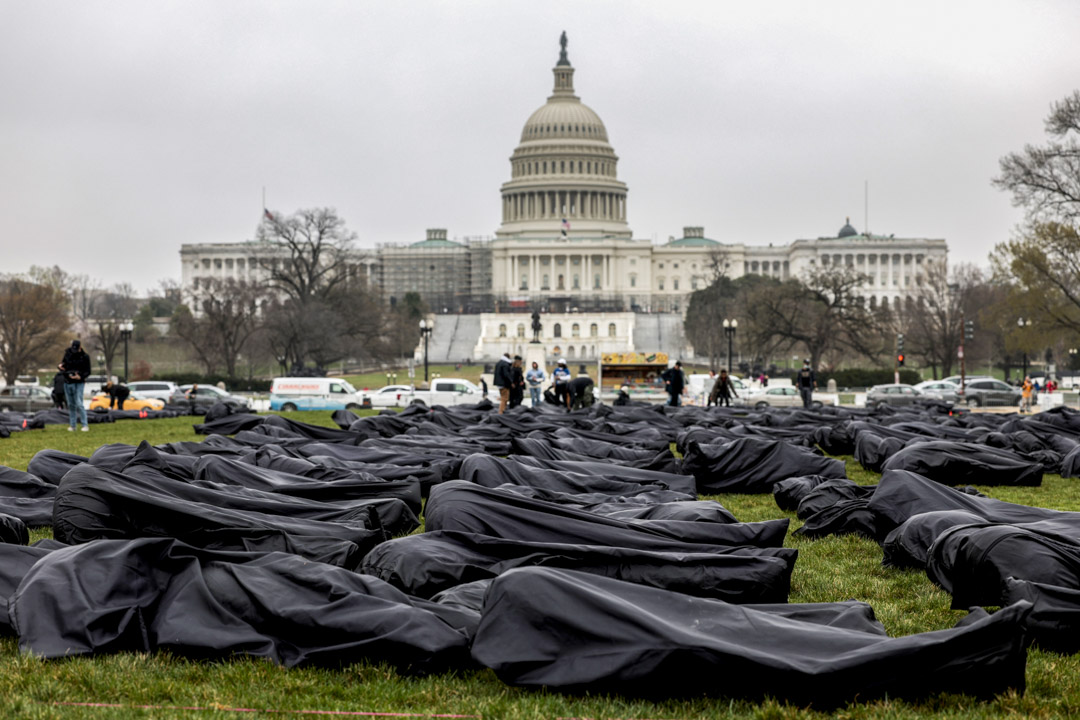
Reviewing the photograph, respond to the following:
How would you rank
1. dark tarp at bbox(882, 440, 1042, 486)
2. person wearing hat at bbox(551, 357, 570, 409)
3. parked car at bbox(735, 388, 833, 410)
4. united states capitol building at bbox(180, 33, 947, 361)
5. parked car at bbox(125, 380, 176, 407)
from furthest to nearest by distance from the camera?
1. united states capitol building at bbox(180, 33, 947, 361)
2. parked car at bbox(125, 380, 176, 407)
3. parked car at bbox(735, 388, 833, 410)
4. person wearing hat at bbox(551, 357, 570, 409)
5. dark tarp at bbox(882, 440, 1042, 486)

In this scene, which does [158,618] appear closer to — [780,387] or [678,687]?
[678,687]

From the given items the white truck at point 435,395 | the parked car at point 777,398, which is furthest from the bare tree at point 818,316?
the white truck at point 435,395

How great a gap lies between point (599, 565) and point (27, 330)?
175ft

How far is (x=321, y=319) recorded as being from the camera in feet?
199

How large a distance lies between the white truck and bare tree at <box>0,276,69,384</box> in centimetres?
2377

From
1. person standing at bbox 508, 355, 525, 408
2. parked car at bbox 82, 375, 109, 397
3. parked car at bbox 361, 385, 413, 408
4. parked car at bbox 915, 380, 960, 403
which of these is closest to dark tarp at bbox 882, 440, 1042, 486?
person standing at bbox 508, 355, 525, 408

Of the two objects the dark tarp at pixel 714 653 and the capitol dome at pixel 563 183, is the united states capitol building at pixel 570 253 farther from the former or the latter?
the dark tarp at pixel 714 653

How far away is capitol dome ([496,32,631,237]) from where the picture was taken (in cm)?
14662

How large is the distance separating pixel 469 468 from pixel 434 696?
19.1 ft

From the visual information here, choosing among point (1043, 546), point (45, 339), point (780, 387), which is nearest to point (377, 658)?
point (1043, 546)

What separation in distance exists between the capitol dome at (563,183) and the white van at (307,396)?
4344 inches

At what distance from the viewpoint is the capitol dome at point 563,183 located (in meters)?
147

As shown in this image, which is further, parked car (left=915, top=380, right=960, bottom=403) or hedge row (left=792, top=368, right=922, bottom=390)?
hedge row (left=792, top=368, right=922, bottom=390)

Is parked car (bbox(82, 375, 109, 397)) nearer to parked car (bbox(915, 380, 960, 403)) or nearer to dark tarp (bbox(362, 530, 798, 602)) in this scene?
parked car (bbox(915, 380, 960, 403))
